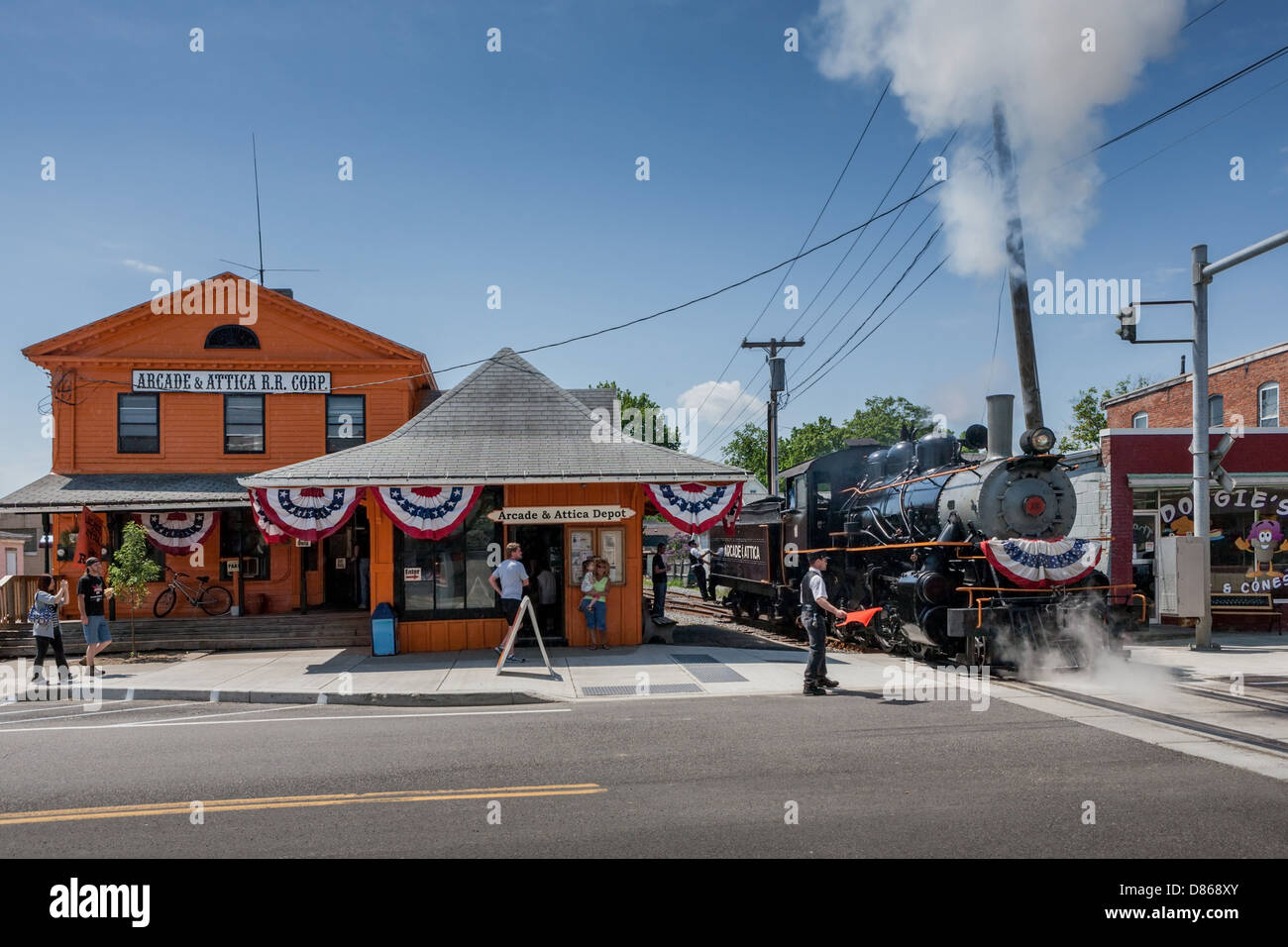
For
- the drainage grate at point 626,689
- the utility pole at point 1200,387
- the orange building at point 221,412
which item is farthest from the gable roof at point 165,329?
the utility pole at point 1200,387

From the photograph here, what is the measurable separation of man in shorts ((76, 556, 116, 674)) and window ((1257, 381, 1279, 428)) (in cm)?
2696

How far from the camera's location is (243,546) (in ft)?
63.3

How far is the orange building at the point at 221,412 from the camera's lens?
62.2 ft

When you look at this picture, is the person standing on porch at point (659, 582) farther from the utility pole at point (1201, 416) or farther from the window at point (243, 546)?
the utility pole at point (1201, 416)

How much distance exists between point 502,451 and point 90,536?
8.83m

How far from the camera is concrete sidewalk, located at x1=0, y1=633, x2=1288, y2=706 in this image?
10930mm

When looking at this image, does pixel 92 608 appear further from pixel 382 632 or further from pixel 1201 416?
pixel 1201 416

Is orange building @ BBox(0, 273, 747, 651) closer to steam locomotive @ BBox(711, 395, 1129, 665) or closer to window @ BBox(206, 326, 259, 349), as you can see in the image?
window @ BBox(206, 326, 259, 349)

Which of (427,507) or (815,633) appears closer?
(815,633)

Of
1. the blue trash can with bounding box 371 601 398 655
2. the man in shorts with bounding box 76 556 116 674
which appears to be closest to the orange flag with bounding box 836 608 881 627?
the blue trash can with bounding box 371 601 398 655

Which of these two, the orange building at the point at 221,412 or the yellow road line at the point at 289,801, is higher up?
the orange building at the point at 221,412
